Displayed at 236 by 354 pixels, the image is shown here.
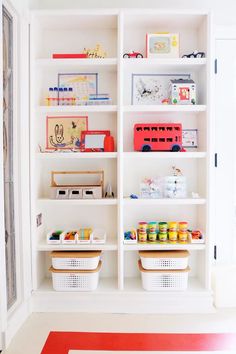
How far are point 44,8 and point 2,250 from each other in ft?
6.39

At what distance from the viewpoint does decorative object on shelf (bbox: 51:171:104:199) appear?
264 centimetres

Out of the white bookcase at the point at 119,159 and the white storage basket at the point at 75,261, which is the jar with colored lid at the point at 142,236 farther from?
the white storage basket at the point at 75,261

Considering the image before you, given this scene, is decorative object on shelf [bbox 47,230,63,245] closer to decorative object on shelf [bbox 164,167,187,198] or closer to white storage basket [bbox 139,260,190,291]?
white storage basket [bbox 139,260,190,291]

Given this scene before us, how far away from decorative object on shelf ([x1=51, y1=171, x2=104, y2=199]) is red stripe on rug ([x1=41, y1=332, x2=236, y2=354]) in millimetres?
959

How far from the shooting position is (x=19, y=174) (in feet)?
8.05

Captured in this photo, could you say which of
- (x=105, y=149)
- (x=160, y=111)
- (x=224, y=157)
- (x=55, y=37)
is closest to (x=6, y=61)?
(x=55, y=37)

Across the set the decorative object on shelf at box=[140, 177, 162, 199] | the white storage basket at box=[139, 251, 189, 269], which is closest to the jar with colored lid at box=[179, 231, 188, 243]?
the white storage basket at box=[139, 251, 189, 269]

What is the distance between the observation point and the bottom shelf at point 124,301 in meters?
2.57

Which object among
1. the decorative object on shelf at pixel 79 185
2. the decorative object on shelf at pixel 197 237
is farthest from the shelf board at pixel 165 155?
the decorative object on shelf at pixel 197 237

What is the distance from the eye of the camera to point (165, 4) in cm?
280

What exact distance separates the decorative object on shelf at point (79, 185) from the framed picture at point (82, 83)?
63cm

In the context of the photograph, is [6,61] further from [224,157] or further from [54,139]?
[224,157]

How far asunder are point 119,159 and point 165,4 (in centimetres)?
134

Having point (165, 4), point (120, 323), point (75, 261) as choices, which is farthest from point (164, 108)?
point (120, 323)
